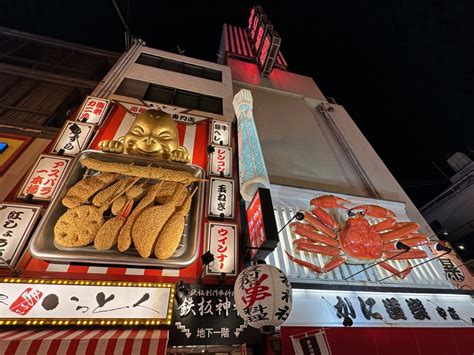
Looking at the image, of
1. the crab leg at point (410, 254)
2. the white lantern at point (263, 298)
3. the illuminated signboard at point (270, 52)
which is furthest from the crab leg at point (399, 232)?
the illuminated signboard at point (270, 52)

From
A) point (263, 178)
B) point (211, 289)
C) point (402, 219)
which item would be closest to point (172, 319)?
point (211, 289)

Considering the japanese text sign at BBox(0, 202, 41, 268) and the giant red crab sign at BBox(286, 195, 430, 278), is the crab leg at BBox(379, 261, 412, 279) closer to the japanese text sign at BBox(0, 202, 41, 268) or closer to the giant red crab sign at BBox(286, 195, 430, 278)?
the giant red crab sign at BBox(286, 195, 430, 278)

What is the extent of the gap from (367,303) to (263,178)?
3993 millimetres

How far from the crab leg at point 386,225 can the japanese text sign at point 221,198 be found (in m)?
4.68

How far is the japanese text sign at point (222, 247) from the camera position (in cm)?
477

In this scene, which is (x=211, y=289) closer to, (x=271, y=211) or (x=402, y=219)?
(x=271, y=211)

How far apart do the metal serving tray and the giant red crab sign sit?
285cm

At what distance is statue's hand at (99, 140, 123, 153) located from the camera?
5.96m

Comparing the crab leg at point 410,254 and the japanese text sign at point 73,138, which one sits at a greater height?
the japanese text sign at point 73,138

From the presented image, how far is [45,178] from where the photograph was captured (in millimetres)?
5312

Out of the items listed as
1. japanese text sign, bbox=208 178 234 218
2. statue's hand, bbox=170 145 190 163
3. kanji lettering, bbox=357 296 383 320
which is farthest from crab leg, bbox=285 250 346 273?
statue's hand, bbox=170 145 190 163

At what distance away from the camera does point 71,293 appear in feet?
12.2

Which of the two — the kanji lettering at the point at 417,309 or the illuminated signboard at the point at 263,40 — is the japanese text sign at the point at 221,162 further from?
the illuminated signboard at the point at 263,40

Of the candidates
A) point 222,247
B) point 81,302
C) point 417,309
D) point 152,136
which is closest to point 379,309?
point 417,309
